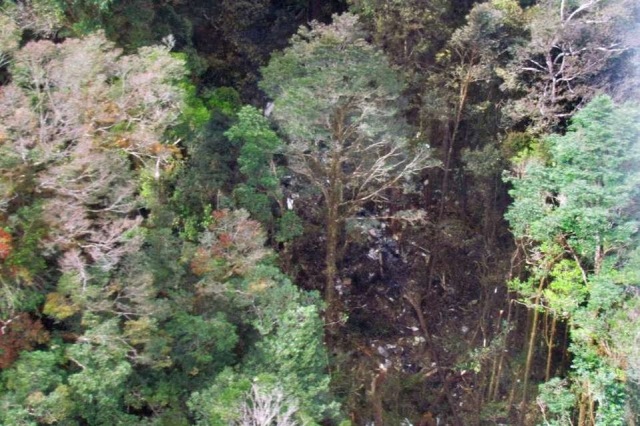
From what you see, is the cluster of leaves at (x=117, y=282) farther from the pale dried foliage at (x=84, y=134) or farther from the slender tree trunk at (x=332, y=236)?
the slender tree trunk at (x=332, y=236)

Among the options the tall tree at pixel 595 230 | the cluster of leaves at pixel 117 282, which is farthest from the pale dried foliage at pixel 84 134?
the tall tree at pixel 595 230

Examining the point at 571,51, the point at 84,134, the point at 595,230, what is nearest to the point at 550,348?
the point at 595,230

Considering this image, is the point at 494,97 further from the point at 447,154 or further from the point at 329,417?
the point at 329,417

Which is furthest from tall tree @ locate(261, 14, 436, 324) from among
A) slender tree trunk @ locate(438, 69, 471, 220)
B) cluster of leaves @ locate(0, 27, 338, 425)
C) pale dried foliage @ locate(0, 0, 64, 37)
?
pale dried foliage @ locate(0, 0, 64, 37)

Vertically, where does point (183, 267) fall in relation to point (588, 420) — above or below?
above

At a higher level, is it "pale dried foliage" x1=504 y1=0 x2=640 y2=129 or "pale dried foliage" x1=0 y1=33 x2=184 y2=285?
"pale dried foliage" x1=504 y1=0 x2=640 y2=129

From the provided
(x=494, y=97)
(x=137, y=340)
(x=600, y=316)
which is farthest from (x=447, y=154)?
(x=137, y=340)

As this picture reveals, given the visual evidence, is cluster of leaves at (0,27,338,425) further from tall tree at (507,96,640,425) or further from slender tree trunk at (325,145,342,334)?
tall tree at (507,96,640,425)
